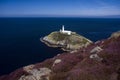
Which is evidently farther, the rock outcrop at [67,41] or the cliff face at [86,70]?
the rock outcrop at [67,41]

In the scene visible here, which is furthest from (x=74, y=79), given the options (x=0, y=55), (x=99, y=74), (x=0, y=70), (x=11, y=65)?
(x=0, y=55)

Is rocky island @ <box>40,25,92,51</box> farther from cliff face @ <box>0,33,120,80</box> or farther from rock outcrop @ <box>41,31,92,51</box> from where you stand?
cliff face @ <box>0,33,120,80</box>

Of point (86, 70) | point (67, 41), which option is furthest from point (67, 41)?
point (86, 70)

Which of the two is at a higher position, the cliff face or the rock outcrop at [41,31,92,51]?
the cliff face

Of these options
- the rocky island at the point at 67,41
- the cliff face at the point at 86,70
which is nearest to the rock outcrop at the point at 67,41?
the rocky island at the point at 67,41

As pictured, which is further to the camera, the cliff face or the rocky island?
the rocky island

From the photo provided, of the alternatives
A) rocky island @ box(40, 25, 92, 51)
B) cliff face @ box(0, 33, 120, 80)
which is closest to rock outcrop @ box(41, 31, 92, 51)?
rocky island @ box(40, 25, 92, 51)

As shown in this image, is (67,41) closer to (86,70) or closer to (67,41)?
(67,41)

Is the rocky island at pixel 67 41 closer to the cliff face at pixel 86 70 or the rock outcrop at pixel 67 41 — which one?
the rock outcrop at pixel 67 41
